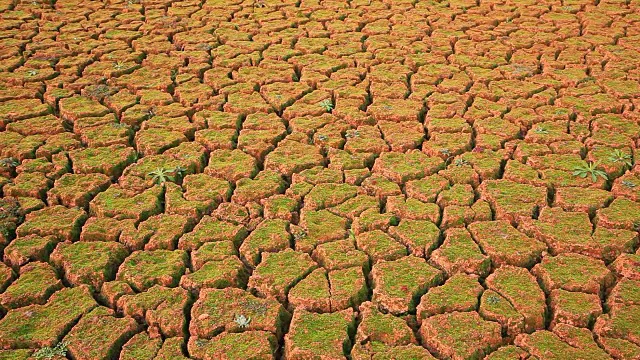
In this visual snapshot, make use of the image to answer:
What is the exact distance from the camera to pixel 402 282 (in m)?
3.31

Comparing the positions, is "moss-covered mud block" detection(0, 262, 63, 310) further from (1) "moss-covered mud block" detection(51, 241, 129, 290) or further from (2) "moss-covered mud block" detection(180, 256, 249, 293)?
(2) "moss-covered mud block" detection(180, 256, 249, 293)

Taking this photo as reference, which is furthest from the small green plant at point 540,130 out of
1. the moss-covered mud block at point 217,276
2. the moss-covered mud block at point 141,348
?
the moss-covered mud block at point 141,348

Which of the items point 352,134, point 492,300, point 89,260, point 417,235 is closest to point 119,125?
point 89,260

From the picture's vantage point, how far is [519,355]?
9.45 ft

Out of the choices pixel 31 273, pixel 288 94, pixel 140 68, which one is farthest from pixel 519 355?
pixel 140 68

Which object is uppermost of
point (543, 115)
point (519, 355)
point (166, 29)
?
point (166, 29)

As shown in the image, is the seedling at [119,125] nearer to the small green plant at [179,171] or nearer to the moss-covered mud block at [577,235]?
the small green plant at [179,171]

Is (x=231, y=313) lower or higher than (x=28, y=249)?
lower

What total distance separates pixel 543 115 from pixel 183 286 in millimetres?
3103

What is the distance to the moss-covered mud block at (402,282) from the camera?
3.20m

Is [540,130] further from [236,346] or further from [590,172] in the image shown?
[236,346]

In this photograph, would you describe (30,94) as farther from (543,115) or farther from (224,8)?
(543,115)

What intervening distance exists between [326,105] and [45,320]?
2.76 metres

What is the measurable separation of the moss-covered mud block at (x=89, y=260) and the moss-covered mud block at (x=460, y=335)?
1.69m
